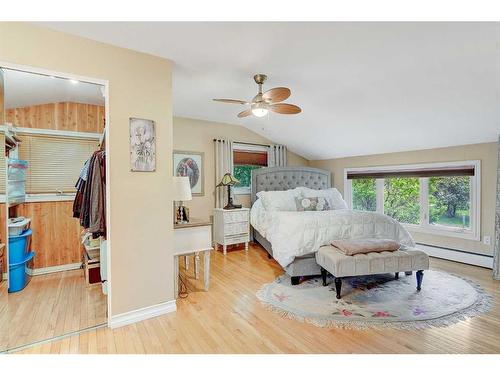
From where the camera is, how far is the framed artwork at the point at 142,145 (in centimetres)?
231

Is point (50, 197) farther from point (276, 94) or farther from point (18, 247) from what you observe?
point (276, 94)

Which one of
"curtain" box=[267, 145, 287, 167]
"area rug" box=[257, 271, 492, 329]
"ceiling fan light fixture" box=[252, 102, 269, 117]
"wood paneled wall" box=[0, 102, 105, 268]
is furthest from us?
"curtain" box=[267, 145, 287, 167]

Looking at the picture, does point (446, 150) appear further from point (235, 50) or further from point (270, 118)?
point (235, 50)

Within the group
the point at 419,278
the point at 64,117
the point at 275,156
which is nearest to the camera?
the point at 64,117

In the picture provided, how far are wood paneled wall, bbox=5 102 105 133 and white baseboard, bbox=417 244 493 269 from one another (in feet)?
16.3

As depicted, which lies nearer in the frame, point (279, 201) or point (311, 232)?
point (311, 232)

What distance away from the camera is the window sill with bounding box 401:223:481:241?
380 centimetres

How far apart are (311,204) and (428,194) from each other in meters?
1.97

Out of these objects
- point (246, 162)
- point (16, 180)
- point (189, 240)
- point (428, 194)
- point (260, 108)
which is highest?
point (260, 108)

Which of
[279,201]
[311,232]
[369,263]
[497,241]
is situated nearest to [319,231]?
[311,232]

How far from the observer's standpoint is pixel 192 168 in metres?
4.86

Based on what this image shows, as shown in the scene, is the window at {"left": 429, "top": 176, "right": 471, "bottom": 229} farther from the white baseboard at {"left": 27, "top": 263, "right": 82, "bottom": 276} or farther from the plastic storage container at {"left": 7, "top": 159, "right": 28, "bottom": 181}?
the plastic storage container at {"left": 7, "top": 159, "right": 28, "bottom": 181}

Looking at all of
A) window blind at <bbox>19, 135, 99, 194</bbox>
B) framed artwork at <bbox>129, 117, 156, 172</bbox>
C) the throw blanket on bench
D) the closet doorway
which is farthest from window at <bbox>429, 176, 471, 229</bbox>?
window blind at <bbox>19, 135, 99, 194</bbox>
